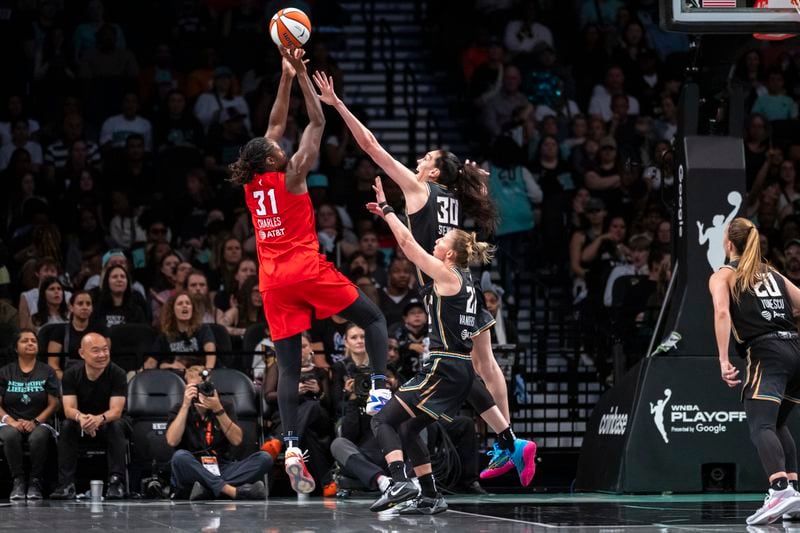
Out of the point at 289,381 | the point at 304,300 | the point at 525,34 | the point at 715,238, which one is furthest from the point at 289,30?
the point at 525,34

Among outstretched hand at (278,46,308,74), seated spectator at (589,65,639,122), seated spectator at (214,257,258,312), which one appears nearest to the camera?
outstretched hand at (278,46,308,74)

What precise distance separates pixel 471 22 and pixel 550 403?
7.80m

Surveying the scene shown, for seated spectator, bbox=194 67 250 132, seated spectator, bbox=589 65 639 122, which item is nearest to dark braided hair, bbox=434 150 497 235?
seated spectator, bbox=194 67 250 132

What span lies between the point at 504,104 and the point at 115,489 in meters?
9.06

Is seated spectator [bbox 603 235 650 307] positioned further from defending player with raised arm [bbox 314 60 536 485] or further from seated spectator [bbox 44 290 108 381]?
defending player with raised arm [bbox 314 60 536 485]

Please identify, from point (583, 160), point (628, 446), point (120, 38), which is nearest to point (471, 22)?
point (583, 160)

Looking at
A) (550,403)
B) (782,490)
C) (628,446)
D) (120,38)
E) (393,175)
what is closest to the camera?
(782,490)

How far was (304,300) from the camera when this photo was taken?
10.4 metres

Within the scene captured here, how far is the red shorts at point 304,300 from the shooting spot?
1031cm

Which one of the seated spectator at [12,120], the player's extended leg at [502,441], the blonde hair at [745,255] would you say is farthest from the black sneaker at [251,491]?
the seated spectator at [12,120]

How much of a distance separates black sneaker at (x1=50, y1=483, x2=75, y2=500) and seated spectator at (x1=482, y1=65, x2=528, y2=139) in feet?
28.9

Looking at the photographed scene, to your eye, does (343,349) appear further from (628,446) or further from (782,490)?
(782,490)

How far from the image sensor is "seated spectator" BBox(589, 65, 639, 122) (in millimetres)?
20219

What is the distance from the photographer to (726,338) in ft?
33.5
